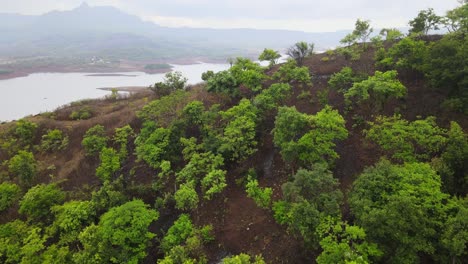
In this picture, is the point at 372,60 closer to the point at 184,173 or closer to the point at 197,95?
the point at 197,95

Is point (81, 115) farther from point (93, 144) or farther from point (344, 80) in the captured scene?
point (344, 80)

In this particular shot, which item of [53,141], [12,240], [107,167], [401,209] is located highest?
[401,209]

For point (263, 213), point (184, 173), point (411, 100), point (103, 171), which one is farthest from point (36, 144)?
point (411, 100)

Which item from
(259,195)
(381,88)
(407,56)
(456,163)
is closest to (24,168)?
(259,195)

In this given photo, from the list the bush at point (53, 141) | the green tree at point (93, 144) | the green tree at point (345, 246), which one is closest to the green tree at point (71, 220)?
the green tree at point (93, 144)

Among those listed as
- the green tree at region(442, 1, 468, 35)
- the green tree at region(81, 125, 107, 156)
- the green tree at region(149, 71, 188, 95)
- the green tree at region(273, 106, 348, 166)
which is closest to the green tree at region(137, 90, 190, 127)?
the green tree at region(81, 125, 107, 156)

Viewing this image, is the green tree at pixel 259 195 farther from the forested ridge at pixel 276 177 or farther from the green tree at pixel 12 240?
the green tree at pixel 12 240
